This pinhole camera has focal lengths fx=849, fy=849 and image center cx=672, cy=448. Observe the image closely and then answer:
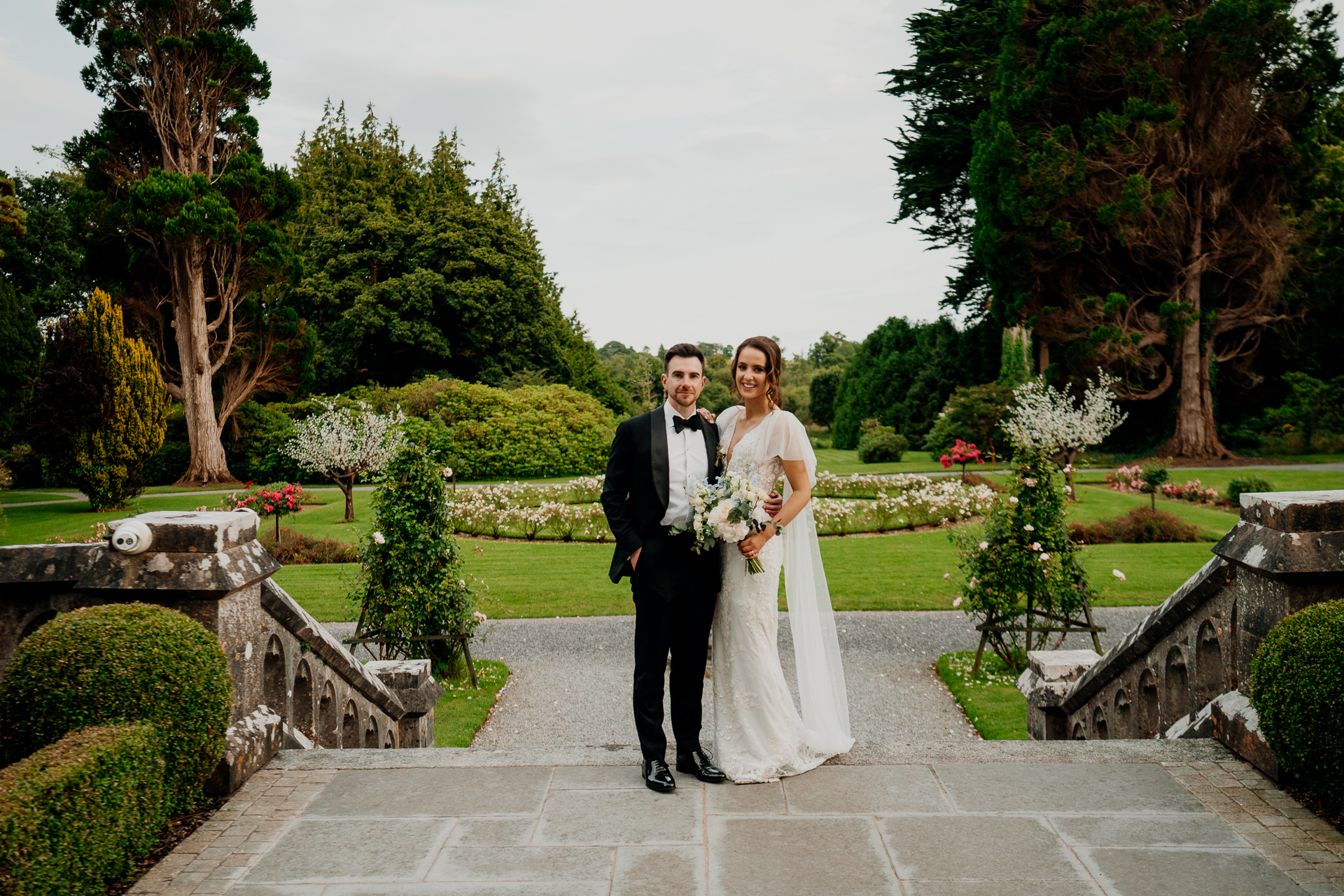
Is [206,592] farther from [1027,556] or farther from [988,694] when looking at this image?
[1027,556]

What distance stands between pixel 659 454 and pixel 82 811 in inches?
86.8

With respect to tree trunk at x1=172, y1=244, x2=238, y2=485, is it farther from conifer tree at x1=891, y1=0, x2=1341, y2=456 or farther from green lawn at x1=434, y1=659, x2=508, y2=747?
conifer tree at x1=891, y1=0, x2=1341, y2=456

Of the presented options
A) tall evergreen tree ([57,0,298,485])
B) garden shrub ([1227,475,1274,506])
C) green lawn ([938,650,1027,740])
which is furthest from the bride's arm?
tall evergreen tree ([57,0,298,485])

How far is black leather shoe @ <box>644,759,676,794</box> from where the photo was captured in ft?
10.6

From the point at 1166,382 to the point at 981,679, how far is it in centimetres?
1921

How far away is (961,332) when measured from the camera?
104ft

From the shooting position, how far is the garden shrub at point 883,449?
1132 inches

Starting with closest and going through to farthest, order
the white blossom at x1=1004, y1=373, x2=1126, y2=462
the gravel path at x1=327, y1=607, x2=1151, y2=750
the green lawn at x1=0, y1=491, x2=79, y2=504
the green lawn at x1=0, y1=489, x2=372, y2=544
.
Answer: the gravel path at x1=327, y1=607, x2=1151, y2=750 → the green lawn at x1=0, y1=489, x2=372, y2=544 → the white blossom at x1=1004, y1=373, x2=1126, y2=462 → the green lawn at x1=0, y1=491, x2=79, y2=504

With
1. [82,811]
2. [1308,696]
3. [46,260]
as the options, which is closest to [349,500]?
[82,811]

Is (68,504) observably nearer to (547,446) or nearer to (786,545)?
(547,446)

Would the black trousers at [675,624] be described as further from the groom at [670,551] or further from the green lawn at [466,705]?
the green lawn at [466,705]

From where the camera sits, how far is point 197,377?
2331 cm

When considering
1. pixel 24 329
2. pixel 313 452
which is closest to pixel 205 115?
pixel 24 329

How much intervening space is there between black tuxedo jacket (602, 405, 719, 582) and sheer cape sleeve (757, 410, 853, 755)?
316 millimetres
